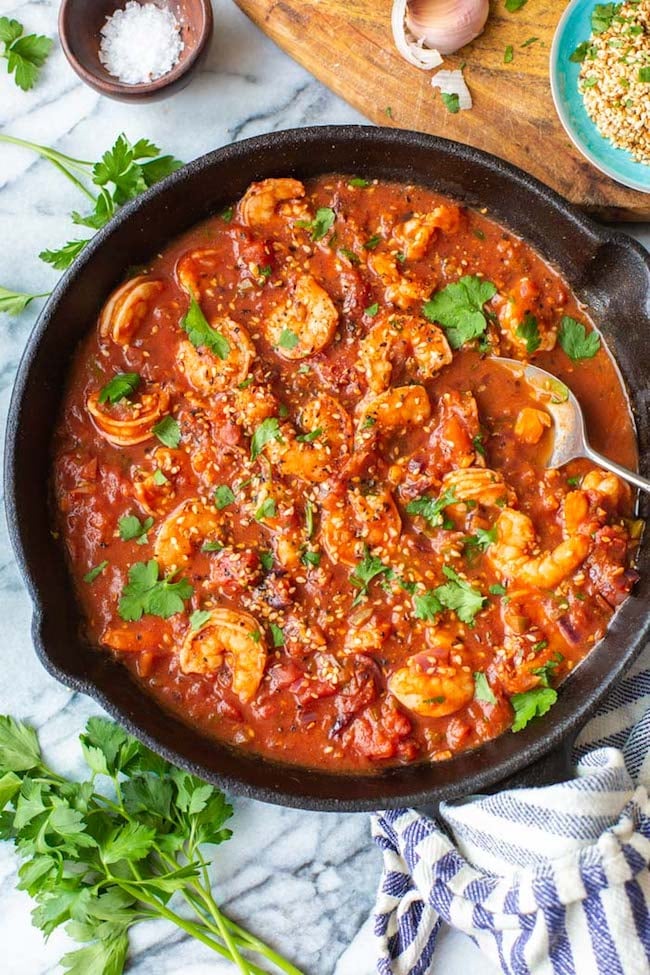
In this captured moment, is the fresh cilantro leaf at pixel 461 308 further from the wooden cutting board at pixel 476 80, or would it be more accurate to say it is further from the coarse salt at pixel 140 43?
the coarse salt at pixel 140 43

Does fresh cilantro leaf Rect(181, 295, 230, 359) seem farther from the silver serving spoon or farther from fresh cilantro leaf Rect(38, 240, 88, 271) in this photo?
the silver serving spoon

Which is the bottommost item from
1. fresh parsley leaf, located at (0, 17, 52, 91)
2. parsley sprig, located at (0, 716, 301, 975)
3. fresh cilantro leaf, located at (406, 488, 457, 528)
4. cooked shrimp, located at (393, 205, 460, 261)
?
parsley sprig, located at (0, 716, 301, 975)

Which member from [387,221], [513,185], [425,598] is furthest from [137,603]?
[513,185]

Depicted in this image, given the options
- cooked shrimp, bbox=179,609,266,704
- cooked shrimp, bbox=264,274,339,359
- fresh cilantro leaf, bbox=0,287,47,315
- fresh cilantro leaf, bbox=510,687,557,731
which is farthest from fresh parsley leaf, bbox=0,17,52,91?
fresh cilantro leaf, bbox=510,687,557,731

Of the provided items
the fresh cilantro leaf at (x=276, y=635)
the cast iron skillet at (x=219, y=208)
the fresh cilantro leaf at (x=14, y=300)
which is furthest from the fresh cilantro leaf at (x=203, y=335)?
the fresh cilantro leaf at (x=276, y=635)

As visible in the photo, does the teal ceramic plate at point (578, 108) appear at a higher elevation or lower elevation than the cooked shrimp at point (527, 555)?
higher

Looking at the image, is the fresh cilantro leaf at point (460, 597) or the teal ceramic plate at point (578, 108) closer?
the fresh cilantro leaf at point (460, 597)

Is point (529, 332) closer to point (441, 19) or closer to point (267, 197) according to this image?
point (267, 197)

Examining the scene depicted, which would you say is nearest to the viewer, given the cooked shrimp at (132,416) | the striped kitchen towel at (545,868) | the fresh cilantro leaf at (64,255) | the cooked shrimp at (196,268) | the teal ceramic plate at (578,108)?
the striped kitchen towel at (545,868)

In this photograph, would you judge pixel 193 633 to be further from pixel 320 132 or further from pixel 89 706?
pixel 320 132
